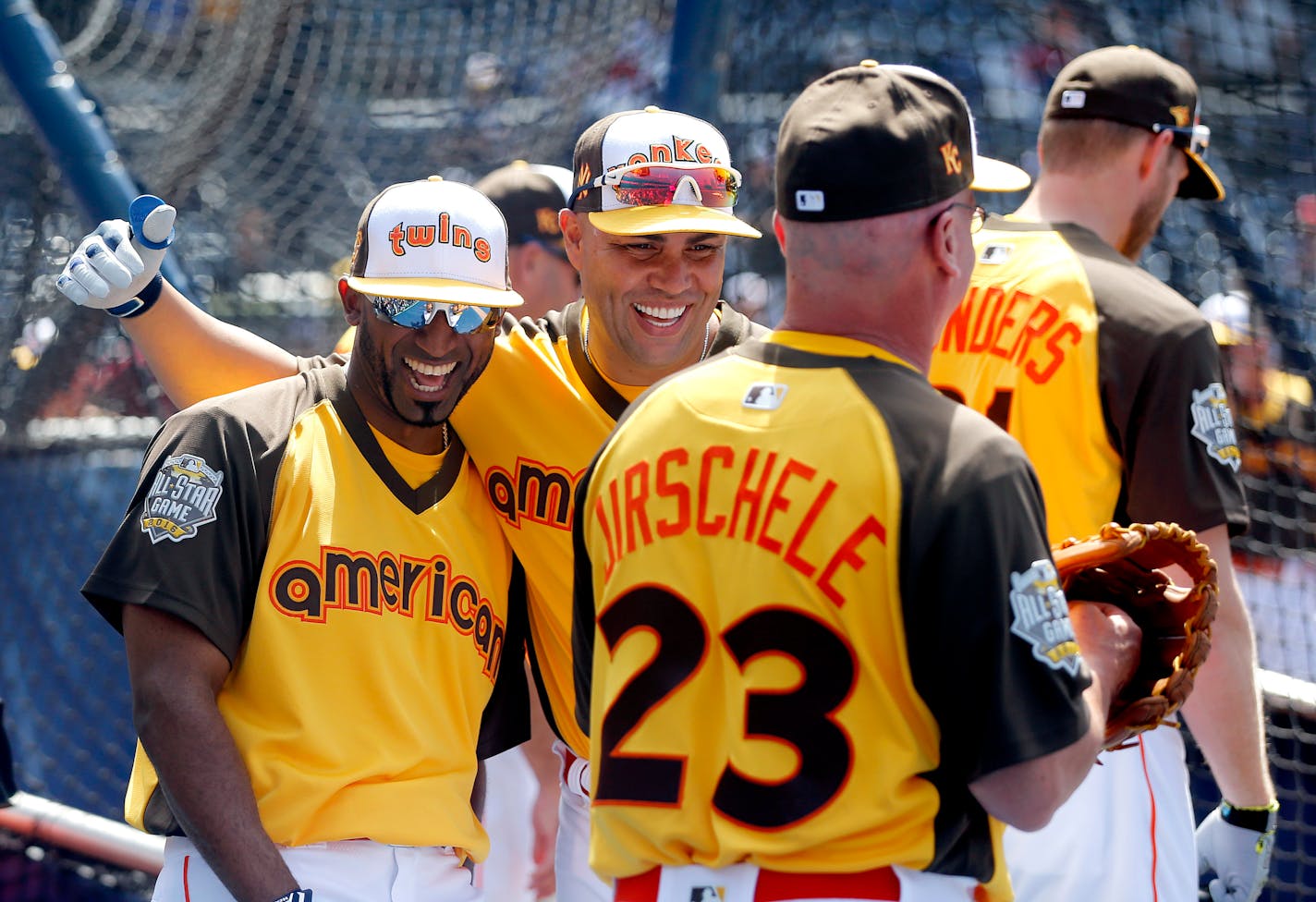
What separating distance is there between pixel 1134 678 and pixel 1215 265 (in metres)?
3.81

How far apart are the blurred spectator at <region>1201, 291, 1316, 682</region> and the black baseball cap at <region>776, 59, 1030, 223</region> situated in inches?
128

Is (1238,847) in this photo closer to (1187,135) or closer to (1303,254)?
(1187,135)

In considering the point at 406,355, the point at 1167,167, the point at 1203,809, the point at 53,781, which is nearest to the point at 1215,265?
the point at 1203,809

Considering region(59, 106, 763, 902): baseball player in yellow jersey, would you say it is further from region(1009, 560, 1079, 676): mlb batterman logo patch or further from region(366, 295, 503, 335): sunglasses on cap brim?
region(1009, 560, 1079, 676): mlb batterman logo patch

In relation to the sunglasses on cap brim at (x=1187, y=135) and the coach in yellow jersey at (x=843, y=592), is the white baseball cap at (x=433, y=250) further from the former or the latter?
the sunglasses on cap brim at (x=1187, y=135)

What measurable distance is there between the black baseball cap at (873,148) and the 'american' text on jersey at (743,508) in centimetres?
29

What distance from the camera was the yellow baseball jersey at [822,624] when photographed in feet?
4.69

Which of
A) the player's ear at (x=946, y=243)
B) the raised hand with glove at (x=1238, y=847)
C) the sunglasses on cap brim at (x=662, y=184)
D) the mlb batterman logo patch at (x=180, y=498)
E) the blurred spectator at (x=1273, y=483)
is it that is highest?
the player's ear at (x=946, y=243)

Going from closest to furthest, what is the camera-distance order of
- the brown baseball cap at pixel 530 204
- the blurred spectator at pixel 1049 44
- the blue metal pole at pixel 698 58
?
the brown baseball cap at pixel 530 204, the blue metal pole at pixel 698 58, the blurred spectator at pixel 1049 44

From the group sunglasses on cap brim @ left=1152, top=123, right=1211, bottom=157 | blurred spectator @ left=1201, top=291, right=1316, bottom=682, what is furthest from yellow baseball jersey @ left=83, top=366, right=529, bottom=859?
blurred spectator @ left=1201, top=291, right=1316, bottom=682

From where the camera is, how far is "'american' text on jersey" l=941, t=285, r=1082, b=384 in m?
2.52

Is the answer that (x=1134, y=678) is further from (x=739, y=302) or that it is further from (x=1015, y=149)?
(x=1015, y=149)

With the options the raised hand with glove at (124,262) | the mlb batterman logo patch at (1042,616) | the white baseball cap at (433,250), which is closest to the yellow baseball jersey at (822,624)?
the mlb batterman logo patch at (1042,616)

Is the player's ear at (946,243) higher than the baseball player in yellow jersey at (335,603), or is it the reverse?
the player's ear at (946,243)
